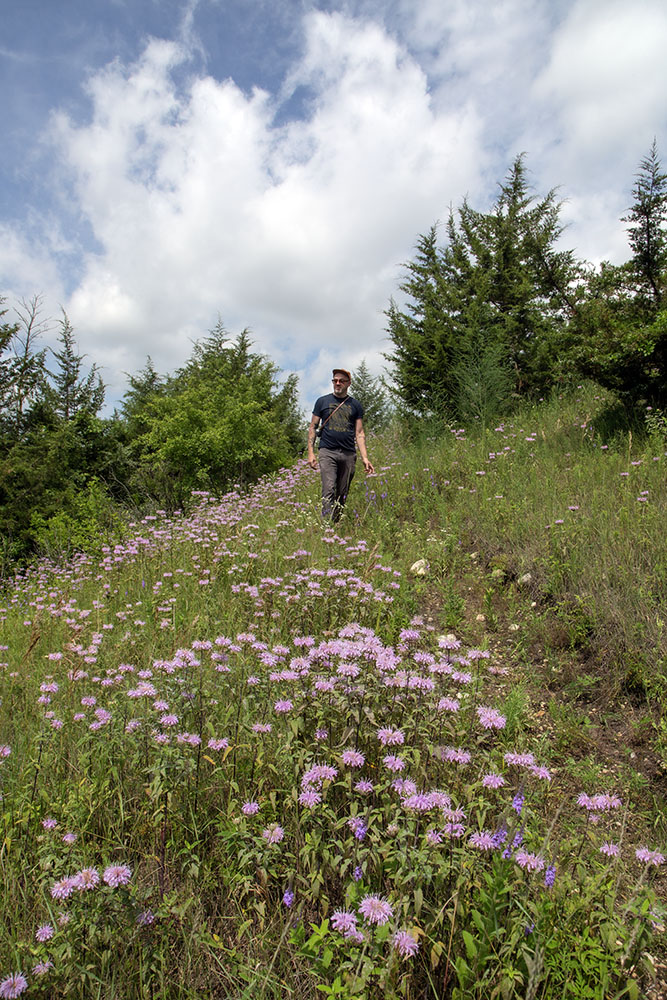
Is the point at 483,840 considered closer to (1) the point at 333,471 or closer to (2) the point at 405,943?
(2) the point at 405,943

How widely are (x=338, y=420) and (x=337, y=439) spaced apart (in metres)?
0.26

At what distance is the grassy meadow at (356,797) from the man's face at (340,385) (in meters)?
3.17

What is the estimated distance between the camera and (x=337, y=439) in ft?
20.5

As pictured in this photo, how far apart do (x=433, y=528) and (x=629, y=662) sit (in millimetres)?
2764

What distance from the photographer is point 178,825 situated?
1.94 metres

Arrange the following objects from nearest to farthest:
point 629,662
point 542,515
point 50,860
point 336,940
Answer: point 336,940, point 50,860, point 629,662, point 542,515

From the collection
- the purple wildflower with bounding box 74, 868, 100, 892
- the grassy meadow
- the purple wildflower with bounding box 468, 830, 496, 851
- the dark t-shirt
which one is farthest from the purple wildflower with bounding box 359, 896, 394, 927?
the dark t-shirt

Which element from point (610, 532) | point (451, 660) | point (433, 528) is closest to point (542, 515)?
point (610, 532)

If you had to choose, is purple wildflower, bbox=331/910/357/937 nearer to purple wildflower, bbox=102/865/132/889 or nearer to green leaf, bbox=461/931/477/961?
green leaf, bbox=461/931/477/961

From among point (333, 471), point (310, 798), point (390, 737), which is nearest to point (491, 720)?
point (390, 737)

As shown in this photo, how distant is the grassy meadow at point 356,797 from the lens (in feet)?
4.75

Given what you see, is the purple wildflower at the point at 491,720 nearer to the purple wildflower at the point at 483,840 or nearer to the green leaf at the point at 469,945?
the purple wildflower at the point at 483,840

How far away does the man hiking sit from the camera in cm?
625

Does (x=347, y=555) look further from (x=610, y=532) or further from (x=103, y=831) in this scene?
(x=103, y=831)
